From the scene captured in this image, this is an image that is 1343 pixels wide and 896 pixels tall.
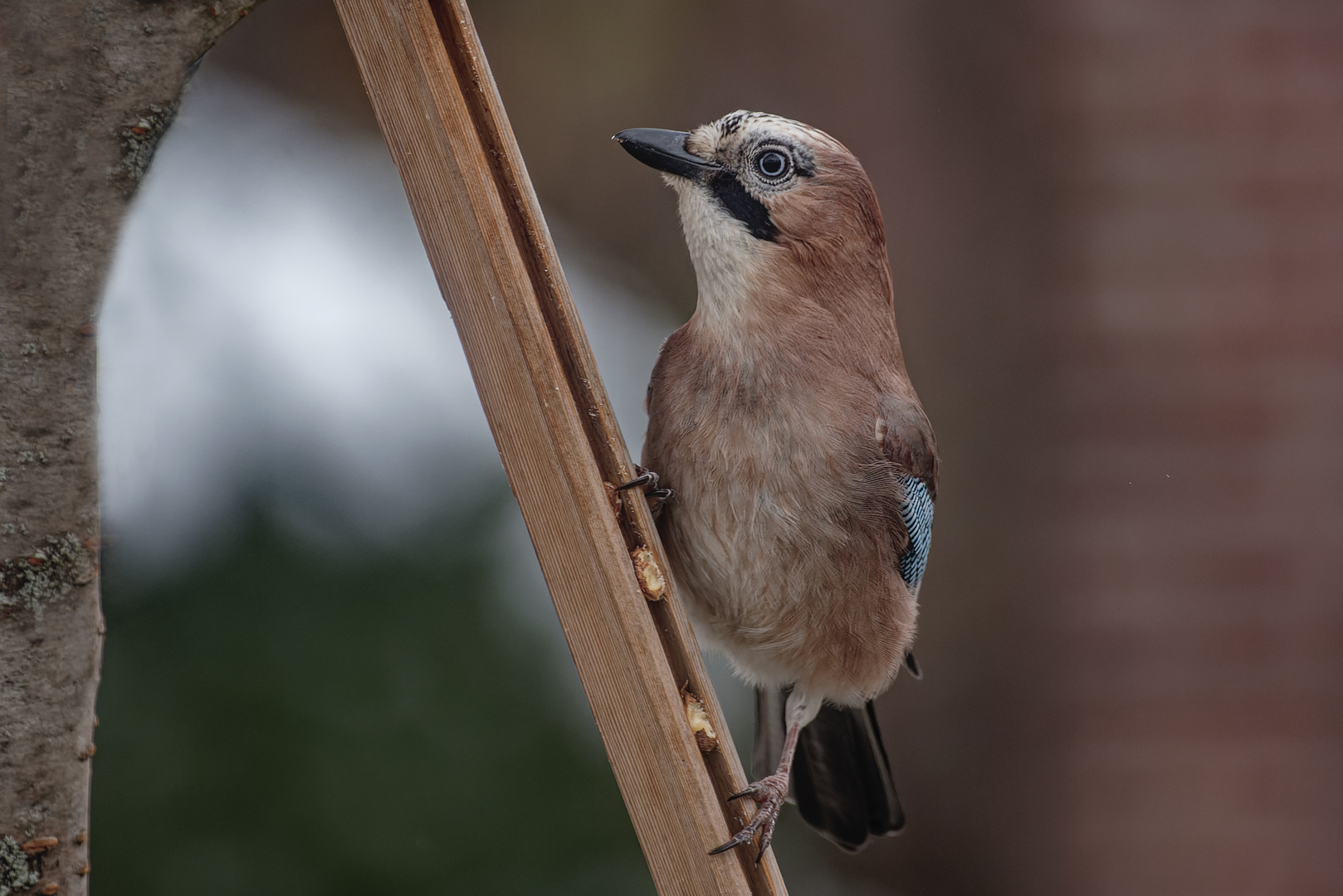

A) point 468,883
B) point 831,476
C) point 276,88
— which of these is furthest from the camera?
point 468,883

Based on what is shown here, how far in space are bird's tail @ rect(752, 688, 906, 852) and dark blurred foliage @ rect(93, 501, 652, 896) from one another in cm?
31

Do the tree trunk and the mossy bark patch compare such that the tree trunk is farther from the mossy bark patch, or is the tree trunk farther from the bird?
the bird

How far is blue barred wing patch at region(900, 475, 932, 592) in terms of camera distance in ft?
5.03

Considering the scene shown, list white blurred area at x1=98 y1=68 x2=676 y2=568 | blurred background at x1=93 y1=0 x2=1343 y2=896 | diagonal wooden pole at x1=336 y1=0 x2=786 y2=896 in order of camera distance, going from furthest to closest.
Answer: blurred background at x1=93 y1=0 x2=1343 y2=896
white blurred area at x1=98 y1=68 x2=676 y2=568
diagonal wooden pole at x1=336 y1=0 x2=786 y2=896

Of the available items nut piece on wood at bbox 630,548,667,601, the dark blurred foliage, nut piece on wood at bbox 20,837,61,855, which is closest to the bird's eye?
nut piece on wood at bbox 630,548,667,601

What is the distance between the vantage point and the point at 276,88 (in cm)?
172

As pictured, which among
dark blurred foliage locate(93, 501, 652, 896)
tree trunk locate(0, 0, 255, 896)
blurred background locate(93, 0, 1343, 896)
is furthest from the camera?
blurred background locate(93, 0, 1343, 896)

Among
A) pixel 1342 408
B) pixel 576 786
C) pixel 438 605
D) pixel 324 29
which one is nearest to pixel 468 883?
pixel 576 786

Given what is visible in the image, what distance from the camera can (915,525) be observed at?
1589mm

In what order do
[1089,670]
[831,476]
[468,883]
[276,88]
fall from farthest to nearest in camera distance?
[1089,670] → [468,883] → [276,88] → [831,476]

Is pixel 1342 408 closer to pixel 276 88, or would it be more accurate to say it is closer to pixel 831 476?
pixel 831 476

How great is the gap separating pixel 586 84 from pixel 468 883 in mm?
1759

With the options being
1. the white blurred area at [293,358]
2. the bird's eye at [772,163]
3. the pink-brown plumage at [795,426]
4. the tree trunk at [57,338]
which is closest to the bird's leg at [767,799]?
the pink-brown plumage at [795,426]

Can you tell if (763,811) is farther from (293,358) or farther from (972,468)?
(972,468)
